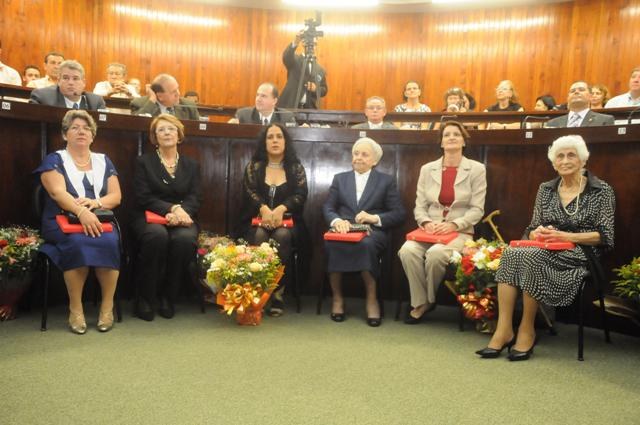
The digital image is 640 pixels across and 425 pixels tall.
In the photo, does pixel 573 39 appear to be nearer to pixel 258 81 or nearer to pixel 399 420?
pixel 258 81

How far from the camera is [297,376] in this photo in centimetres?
246

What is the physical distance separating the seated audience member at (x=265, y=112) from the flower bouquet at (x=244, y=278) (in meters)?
1.57

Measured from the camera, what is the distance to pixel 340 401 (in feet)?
7.14

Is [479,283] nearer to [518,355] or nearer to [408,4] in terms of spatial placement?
[518,355]

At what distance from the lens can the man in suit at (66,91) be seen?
3836mm

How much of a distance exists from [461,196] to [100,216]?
2.15 meters

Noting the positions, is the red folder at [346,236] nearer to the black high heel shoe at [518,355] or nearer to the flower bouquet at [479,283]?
the flower bouquet at [479,283]

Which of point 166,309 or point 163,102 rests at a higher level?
point 163,102

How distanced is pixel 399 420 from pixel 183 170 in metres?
2.35

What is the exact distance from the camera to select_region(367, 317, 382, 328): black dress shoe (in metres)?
3.46

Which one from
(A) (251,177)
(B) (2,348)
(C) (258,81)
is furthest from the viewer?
(C) (258,81)

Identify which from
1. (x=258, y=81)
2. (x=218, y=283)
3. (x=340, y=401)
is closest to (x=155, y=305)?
(x=218, y=283)

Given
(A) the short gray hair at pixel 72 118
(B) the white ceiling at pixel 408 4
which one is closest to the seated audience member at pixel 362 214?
(A) the short gray hair at pixel 72 118

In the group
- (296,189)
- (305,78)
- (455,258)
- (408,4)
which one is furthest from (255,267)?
(408,4)
